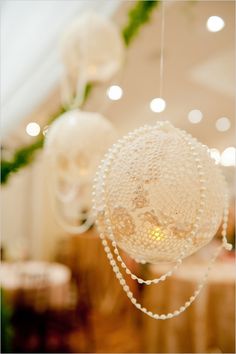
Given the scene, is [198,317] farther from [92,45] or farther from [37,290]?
[92,45]

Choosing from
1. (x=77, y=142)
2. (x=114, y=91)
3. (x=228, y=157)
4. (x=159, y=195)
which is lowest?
(x=159, y=195)

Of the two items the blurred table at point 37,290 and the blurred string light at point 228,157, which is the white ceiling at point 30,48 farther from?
the blurred string light at point 228,157

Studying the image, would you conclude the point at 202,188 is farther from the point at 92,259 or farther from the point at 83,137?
the point at 92,259

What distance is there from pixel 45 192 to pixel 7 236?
99 centimetres

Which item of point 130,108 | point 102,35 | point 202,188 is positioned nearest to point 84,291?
point 130,108

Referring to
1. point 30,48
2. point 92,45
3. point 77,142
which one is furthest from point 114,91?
point 77,142

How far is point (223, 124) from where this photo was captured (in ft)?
22.7

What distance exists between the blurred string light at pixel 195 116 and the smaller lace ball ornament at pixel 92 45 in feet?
13.3

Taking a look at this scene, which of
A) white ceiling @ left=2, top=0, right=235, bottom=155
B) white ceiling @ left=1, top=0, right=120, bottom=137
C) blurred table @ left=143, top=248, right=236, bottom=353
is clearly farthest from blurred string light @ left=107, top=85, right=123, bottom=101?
blurred table @ left=143, top=248, right=236, bottom=353

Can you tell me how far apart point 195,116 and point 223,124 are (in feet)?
1.85

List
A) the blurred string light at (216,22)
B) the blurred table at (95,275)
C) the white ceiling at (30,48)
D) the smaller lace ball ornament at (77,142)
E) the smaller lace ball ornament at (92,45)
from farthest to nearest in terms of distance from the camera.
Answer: the blurred table at (95,275) → the white ceiling at (30,48) → the blurred string light at (216,22) → the smaller lace ball ornament at (92,45) → the smaller lace ball ornament at (77,142)

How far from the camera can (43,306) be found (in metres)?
4.22

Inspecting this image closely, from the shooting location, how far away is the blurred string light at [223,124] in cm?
656

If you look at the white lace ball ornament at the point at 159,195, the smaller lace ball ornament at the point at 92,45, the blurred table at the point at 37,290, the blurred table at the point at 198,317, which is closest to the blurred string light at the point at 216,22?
the smaller lace ball ornament at the point at 92,45
